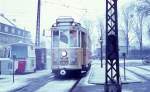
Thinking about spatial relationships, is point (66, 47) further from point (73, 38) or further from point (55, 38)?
point (55, 38)

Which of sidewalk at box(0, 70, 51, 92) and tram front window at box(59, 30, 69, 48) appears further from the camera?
tram front window at box(59, 30, 69, 48)

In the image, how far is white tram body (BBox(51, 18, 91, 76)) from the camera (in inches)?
1065

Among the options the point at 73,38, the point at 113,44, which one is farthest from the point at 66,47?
the point at 113,44

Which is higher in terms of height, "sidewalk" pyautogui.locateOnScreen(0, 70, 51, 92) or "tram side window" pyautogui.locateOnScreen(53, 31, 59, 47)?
"tram side window" pyautogui.locateOnScreen(53, 31, 59, 47)

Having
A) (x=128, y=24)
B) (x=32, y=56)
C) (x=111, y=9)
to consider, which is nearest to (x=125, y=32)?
(x=128, y=24)

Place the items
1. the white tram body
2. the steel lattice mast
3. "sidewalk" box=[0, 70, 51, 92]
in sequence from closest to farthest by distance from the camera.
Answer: the steel lattice mast, "sidewalk" box=[0, 70, 51, 92], the white tram body

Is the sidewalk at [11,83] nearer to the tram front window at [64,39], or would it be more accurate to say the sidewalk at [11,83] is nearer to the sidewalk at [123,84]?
the tram front window at [64,39]

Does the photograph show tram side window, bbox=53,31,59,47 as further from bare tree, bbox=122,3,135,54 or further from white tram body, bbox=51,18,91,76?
bare tree, bbox=122,3,135,54

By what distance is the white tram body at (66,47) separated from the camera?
27.0 meters

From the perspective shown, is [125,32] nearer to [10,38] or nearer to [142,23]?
[142,23]

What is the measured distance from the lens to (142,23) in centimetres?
10012

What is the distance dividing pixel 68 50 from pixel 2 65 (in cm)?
1010

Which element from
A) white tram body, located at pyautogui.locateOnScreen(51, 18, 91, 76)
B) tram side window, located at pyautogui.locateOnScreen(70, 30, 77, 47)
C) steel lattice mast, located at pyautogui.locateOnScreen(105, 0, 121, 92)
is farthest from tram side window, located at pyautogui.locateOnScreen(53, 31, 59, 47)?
steel lattice mast, located at pyautogui.locateOnScreen(105, 0, 121, 92)

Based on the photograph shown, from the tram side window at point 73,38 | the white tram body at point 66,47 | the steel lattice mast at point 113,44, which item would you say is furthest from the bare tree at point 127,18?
the steel lattice mast at point 113,44
